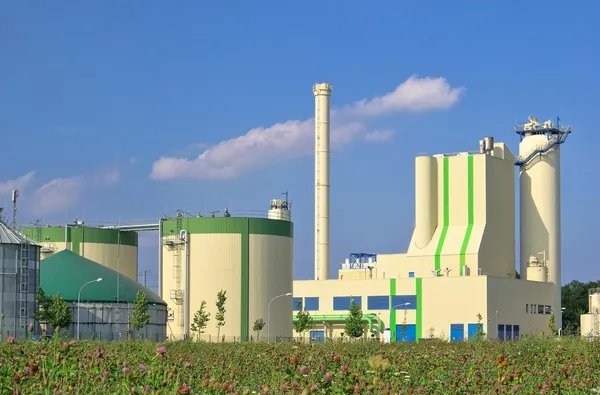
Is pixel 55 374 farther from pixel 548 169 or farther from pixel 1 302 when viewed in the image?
pixel 548 169

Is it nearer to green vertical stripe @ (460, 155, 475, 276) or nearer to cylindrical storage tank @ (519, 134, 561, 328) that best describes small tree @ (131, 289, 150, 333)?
green vertical stripe @ (460, 155, 475, 276)

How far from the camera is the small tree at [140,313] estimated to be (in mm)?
77500

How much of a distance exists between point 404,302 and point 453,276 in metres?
5.88

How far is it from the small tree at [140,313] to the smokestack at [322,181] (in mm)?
30880

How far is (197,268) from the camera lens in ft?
287

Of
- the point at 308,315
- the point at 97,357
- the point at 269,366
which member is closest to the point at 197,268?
the point at 308,315

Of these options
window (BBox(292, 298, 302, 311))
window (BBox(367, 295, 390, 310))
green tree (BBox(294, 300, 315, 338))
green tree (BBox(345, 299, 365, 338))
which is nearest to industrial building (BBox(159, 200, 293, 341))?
green tree (BBox(345, 299, 365, 338))

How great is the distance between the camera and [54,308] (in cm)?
7194

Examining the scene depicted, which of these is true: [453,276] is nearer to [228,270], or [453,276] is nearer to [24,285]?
[228,270]

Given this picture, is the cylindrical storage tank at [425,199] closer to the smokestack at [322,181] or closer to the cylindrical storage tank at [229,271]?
the smokestack at [322,181]

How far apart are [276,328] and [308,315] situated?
35.4 feet

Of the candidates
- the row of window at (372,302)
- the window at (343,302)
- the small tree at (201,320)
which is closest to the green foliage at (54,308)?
the small tree at (201,320)

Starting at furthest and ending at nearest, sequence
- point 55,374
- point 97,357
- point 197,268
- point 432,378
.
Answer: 1. point 197,268
2. point 432,378
3. point 97,357
4. point 55,374

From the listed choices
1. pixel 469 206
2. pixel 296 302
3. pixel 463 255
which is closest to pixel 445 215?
pixel 469 206
